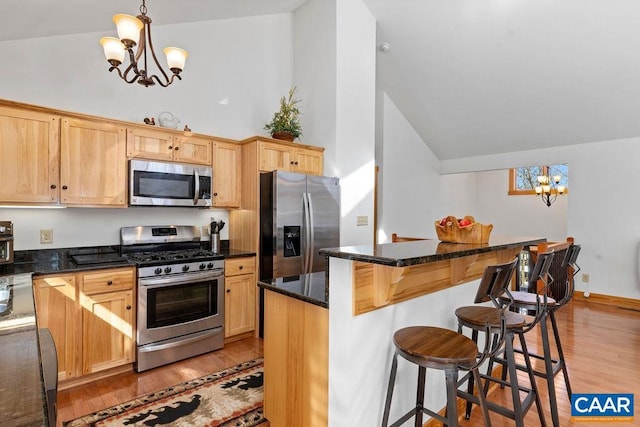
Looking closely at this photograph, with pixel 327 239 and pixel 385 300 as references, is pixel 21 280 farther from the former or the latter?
pixel 327 239

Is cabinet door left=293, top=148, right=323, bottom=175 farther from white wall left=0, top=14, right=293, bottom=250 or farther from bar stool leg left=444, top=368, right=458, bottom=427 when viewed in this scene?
bar stool leg left=444, top=368, right=458, bottom=427

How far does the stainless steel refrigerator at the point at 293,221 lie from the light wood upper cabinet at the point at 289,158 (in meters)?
0.19

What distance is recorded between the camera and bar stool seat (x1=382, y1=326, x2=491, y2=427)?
139cm

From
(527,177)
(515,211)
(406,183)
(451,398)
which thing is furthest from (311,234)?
(527,177)

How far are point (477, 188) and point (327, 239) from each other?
6227 mm

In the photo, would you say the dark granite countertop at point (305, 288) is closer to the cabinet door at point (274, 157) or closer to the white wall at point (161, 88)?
the cabinet door at point (274, 157)

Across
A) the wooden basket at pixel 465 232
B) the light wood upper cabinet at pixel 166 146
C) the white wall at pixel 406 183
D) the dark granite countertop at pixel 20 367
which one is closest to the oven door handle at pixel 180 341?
the dark granite countertop at pixel 20 367

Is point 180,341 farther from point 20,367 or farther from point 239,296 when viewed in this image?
point 20,367

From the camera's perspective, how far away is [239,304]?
3.43 metres

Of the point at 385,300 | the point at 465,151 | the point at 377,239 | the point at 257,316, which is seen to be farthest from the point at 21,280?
the point at 465,151

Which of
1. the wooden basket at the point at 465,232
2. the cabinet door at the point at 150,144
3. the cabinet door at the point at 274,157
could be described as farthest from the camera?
the cabinet door at the point at 274,157

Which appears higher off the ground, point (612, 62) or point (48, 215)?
point (612, 62)

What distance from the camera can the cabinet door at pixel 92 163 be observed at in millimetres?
2648

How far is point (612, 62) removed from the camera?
13.6 ft
